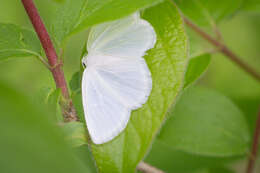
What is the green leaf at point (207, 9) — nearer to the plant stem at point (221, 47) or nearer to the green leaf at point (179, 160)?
the plant stem at point (221, 47)

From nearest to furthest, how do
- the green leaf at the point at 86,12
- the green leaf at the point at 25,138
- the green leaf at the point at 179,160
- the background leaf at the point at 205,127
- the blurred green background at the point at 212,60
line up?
the green leaf at the point at 25,138
the green leaf at the point at 86,12
the background leaf at the point at 205,127
the green leaf at the point at 179,160
the blurred green background at the point at 212,60

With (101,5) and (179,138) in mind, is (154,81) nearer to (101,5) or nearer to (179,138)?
(101,5)

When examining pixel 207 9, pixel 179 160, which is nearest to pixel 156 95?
pixel 207 9

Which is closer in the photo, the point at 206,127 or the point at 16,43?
the point at 16,43

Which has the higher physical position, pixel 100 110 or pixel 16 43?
pixel 16 43

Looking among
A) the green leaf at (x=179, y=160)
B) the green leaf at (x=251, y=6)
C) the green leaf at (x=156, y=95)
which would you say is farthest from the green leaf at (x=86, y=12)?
the green leaf at (x=179, y=160)

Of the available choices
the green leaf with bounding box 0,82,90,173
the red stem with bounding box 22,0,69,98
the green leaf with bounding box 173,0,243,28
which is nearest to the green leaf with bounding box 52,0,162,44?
the red stem with bounding box 22,0,69,98

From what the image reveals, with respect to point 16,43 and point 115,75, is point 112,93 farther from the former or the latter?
point 16,43
